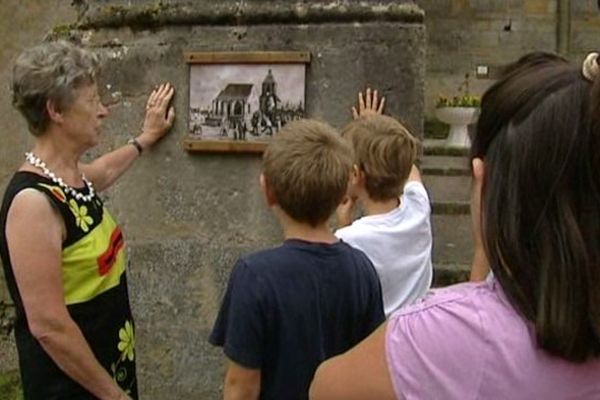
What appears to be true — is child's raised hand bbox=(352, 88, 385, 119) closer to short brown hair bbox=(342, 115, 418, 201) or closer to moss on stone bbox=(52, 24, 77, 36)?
short brown hair bbox=(342, 115, 418, 201)

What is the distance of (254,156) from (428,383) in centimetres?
251

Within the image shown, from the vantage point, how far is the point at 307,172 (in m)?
2.51

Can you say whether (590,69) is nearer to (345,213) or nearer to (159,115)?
(345,213)

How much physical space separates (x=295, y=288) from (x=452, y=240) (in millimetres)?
3417

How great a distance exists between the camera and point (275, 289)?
2480mm

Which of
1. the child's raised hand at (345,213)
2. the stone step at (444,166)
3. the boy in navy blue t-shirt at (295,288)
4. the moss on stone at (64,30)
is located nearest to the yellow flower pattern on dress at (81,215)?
the boy in navy blue t-shirt at (295,288)

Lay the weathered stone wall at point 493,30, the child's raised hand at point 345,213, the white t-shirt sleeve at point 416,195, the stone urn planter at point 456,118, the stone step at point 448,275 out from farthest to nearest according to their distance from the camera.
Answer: the weathered stone wall at point 493,30
the stone urn planter at point 456,118
the stone step at point 448,275
the child's raised hand at point 345,213
the white t-shirt sleeve at point 416,195

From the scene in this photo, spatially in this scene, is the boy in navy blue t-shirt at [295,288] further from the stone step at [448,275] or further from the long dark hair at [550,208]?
the stone step at [448,275]

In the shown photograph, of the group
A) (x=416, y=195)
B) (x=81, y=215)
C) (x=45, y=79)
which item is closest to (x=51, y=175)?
(x=81, y=215)

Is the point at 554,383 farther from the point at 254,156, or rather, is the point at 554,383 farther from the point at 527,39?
the point at 527,39

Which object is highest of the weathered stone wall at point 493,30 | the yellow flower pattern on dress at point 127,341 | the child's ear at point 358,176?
the weathered stone wall at point 493,30

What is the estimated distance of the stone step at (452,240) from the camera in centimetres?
564

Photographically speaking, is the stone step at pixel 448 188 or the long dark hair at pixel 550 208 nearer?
the long dark hair at pixel 550 208

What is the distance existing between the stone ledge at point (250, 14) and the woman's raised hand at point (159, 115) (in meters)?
0.28
